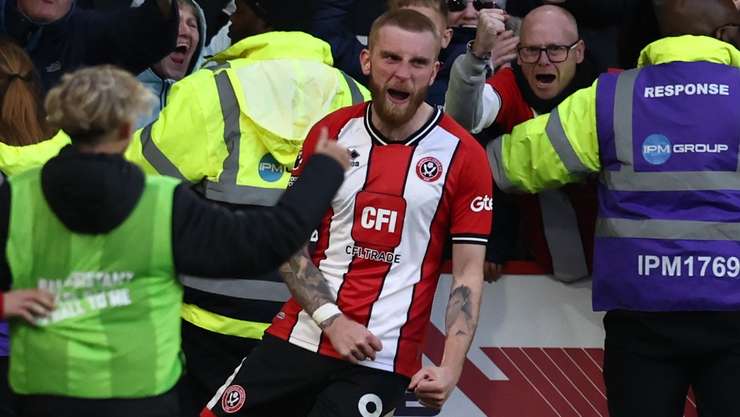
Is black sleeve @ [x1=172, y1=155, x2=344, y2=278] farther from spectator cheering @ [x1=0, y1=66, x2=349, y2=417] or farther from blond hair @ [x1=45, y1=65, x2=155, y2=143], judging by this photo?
blond hair @ [x1=45, y1=65, x2=155, y2=143]

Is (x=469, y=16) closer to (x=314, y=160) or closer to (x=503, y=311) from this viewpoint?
(x=503, y=311)

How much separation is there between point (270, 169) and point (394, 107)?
70cm

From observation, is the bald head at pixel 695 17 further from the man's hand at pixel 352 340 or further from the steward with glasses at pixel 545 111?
the man's hand at pixel 352 340

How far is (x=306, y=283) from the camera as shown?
15.7 feet

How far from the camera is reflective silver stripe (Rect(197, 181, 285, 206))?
5.25 m

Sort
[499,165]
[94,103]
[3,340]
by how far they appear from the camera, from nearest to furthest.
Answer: [94,103], [3,340], [499,165]

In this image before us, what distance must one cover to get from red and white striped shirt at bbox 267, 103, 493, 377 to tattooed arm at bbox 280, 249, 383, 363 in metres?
0.06

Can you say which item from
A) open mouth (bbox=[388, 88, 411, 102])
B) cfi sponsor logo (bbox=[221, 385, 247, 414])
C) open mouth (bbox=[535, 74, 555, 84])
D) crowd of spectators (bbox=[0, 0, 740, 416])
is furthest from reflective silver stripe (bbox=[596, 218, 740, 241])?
cfi sponsor logo (bbox=[221, 385, 247, 414])

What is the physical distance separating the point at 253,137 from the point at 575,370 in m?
1.90

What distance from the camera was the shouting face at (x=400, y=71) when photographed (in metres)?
4.82

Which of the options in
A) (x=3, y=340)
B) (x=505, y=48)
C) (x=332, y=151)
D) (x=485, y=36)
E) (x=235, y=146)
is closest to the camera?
(x=332, y=151)

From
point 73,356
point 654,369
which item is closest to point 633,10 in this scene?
point 654,369

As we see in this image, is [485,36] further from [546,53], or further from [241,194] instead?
[241,194]

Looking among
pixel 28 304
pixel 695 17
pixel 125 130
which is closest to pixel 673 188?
pixel 695 17
